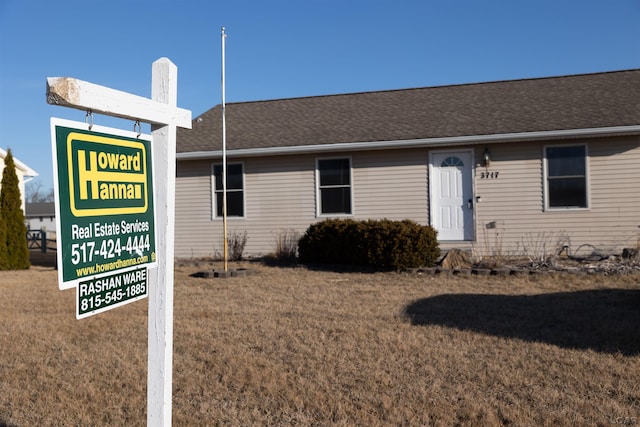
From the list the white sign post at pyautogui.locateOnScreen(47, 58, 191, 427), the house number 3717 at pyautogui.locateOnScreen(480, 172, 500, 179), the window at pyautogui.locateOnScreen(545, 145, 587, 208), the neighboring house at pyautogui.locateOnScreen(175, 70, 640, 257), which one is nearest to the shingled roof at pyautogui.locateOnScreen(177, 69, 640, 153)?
the neighboring house at pyautogui.locateOnScreen(175, 70, 640, 257)

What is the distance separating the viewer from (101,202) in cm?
313

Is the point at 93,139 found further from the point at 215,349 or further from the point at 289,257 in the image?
the point at 289,257

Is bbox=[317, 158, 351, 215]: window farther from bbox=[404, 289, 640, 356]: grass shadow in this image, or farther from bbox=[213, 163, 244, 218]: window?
bbox=[404, 289, 640, 356]: grass shadow

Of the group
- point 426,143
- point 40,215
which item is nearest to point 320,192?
point 426,143

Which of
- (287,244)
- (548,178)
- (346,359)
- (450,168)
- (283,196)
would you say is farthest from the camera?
(283,196)

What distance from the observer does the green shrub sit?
12.1 metres

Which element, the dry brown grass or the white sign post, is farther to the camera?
the dry brown grass

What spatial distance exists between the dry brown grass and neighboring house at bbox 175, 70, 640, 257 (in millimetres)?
3649

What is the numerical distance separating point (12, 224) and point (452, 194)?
10.1m

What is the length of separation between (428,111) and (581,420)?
39.2ft

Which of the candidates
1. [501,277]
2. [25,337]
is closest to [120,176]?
[25,337]

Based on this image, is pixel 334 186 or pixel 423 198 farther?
pixel 334 186

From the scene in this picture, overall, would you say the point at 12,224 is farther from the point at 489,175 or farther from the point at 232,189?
the point at 489,175

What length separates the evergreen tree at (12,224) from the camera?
1557 cm
